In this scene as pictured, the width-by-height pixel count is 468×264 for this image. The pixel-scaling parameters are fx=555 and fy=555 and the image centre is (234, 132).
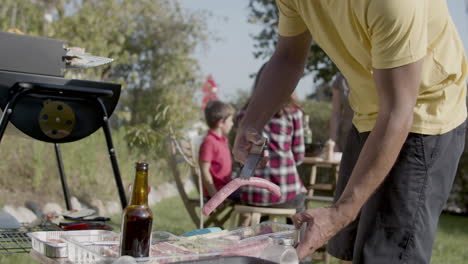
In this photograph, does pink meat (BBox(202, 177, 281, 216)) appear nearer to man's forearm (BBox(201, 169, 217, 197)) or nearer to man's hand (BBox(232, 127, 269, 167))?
man's hand (BBox(232, 127, 269, 167))

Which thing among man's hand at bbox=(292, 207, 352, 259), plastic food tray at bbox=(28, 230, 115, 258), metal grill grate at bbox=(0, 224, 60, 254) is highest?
man's hand at bbox=(292, 207, 352, 259)

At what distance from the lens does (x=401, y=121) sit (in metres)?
1.29

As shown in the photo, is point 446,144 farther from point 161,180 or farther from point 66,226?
point 161,180

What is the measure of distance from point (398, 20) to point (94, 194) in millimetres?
5254

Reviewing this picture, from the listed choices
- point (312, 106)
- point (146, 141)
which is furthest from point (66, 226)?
point (312, 106)

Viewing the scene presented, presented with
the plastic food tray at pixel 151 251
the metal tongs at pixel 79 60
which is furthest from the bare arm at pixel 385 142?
the metal tongs at pixel 79 60

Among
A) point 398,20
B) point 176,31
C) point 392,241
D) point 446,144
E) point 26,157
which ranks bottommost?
point 26,157

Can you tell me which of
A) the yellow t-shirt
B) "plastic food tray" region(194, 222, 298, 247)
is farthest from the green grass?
the yellow t-shirt

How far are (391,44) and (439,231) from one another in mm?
5531

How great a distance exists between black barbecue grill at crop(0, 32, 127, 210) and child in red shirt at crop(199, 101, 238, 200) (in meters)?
1.98

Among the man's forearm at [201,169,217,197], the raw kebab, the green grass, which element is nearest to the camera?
the raw kebab

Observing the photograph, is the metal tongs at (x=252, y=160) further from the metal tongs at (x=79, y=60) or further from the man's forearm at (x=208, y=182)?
the man's forearm at (x=208, y=182)

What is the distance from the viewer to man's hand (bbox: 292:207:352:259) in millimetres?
1228

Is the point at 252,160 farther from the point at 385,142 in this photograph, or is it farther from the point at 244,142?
the point at 385,142
